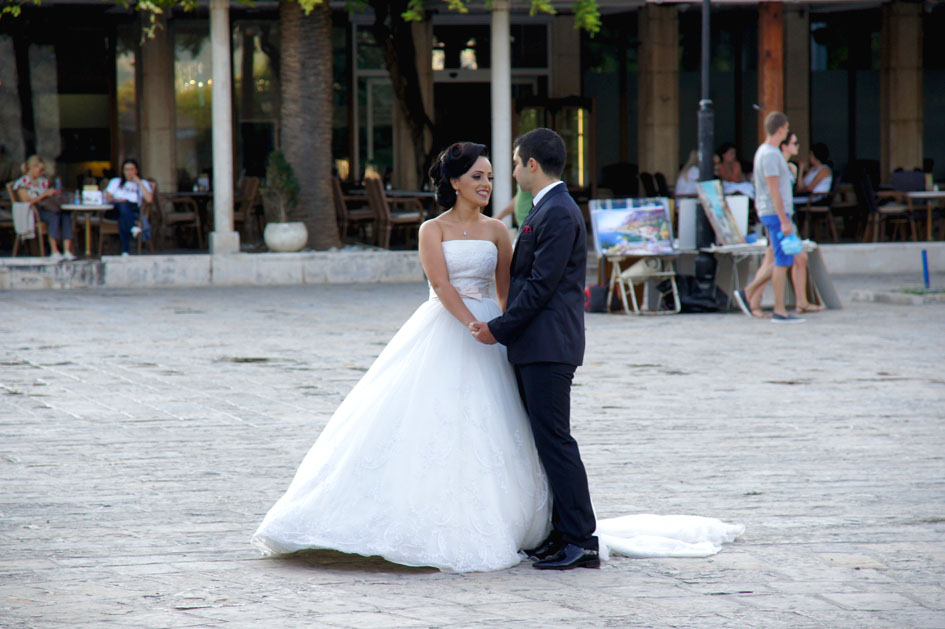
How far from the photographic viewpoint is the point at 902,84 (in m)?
22.0

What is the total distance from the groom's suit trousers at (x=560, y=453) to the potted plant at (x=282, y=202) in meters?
12.1

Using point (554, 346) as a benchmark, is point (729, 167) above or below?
above

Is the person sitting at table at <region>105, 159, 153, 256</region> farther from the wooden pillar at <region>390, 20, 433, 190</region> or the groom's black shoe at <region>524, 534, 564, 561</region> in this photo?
the groom's black shoe at <region>524, 534, 564, 561</region>

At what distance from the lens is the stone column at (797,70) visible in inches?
887

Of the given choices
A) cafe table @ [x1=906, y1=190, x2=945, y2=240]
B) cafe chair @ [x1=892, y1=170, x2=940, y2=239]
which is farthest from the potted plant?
cafe chair @ [x1=892, y1=170, x2=940, y2=239]

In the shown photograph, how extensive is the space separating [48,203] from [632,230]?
7.62m

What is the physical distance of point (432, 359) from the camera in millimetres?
4852

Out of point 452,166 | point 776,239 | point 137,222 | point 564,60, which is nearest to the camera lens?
point 452,166

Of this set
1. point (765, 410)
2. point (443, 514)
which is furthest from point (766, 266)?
point (443, 514)

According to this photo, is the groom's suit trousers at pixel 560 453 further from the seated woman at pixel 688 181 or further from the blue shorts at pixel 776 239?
the seated woman at pixel 688 181

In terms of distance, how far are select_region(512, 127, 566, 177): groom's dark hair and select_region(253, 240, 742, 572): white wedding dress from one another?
37 centimetres

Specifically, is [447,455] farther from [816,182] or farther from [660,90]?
[660,90]

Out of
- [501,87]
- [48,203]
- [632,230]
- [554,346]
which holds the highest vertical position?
[501,87]

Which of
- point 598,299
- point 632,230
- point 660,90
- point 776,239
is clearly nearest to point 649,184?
point 660,90
